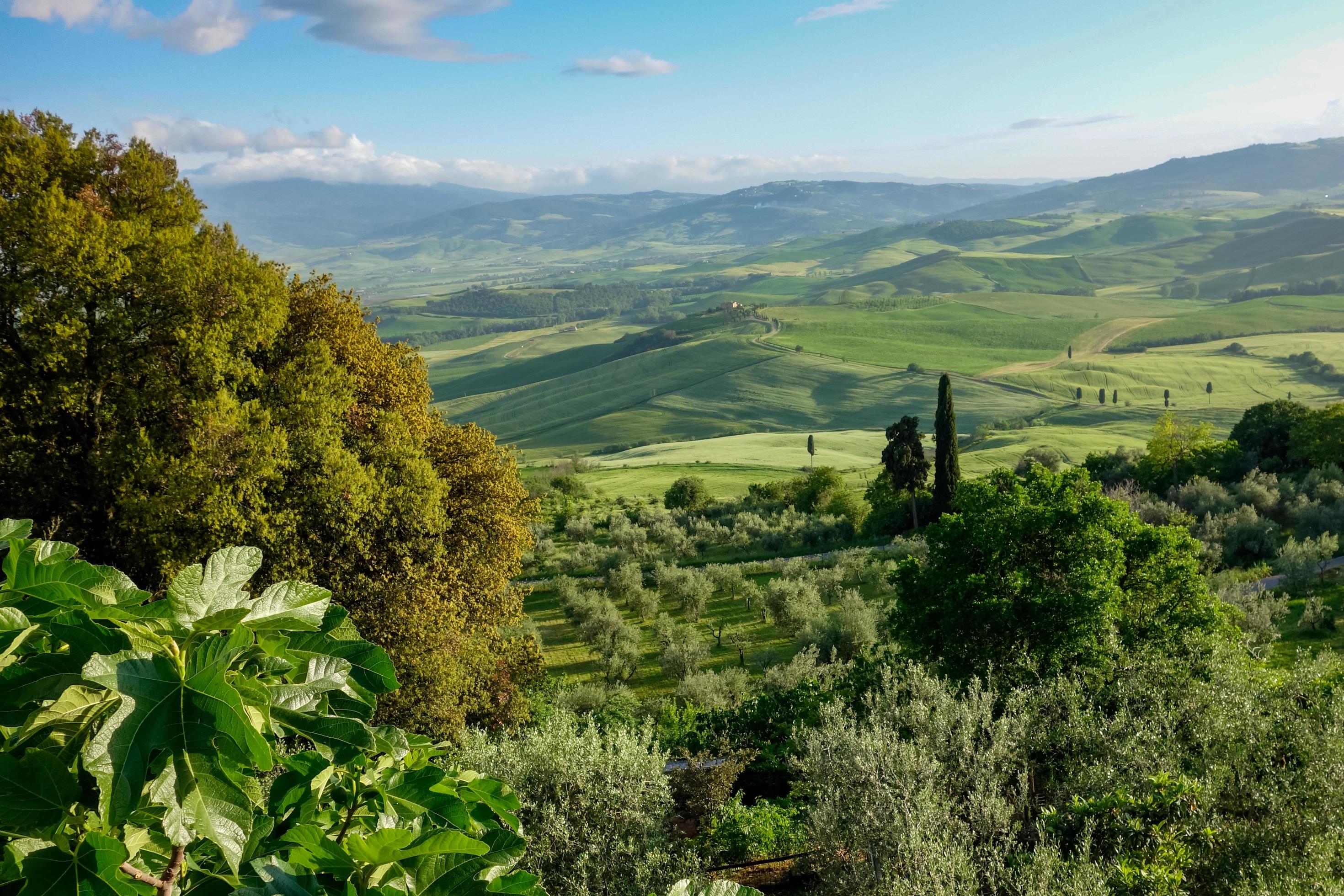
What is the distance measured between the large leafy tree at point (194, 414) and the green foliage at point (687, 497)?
44.2 meters

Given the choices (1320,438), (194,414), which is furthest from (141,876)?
(1320,438)

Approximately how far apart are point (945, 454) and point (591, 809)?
40.0 m

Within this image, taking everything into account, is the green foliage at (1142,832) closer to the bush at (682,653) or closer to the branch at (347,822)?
the branch at (347,822)

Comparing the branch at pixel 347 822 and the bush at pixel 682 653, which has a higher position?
the branch at pixel 347 822

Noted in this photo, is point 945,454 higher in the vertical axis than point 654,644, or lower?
higher

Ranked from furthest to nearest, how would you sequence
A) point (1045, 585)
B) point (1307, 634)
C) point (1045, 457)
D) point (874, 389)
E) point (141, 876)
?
point (874, 389), point (1045, 457), point (1307, 634), point (1045, 585), point (141, 876)

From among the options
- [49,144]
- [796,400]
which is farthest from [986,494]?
[796,400]

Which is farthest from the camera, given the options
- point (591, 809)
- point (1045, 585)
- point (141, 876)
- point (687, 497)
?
point (687, 497)

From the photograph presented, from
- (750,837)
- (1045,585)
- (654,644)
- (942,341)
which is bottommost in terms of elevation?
(654,644)

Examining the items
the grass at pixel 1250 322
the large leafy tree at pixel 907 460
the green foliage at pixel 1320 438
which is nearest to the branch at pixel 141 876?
the large leafy tree at pixel 907 460

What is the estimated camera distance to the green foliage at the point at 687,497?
6369 centimetres

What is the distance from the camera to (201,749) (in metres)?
2.32

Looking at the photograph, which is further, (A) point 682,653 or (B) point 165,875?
(A) point 682,653

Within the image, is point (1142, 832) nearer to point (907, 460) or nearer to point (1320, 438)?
point (907, 460)
